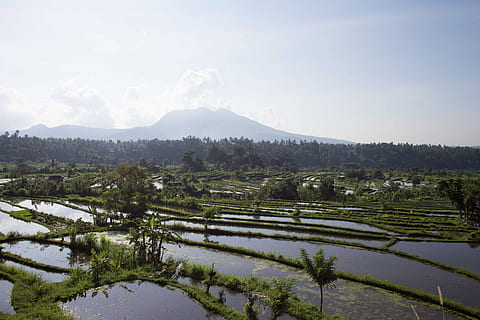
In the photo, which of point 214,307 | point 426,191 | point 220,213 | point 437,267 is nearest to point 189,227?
point 220,213

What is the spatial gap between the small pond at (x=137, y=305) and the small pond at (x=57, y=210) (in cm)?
1934

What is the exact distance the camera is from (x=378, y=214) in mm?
34250

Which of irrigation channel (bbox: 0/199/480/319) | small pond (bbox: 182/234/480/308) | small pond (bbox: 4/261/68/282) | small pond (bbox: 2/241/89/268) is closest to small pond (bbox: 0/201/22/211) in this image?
irrigation channel (bbox: 0/199/480/319)

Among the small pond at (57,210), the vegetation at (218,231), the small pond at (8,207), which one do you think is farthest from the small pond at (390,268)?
the small pond at (8,207)

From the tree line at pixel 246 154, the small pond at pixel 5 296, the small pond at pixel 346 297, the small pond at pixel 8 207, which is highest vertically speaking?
the tree line at pixel 246 154

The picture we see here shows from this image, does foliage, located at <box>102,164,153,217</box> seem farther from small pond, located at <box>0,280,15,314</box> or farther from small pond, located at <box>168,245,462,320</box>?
small pond, located at <box>0,280,15,314</box>

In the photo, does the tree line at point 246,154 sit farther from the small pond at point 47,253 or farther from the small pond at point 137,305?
the small pond at point 137,305

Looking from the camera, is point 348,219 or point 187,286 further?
point 348,219

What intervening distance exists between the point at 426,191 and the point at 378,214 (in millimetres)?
26663

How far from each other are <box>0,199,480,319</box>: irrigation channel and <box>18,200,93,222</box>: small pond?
61 centimetres

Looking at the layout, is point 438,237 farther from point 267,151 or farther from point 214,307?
point 267,151

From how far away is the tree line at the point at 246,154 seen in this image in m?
110

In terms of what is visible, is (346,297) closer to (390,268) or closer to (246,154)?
(390,268)

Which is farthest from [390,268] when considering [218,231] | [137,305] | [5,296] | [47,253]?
[47,253]
